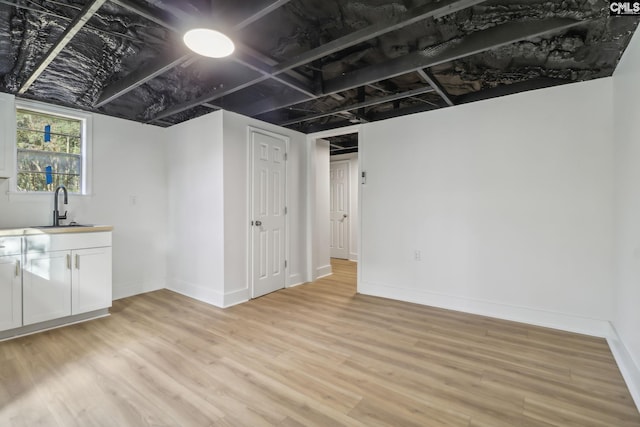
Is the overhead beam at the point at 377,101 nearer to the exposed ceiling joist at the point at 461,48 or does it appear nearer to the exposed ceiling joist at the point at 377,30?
the exposed ceiling joist at the point at 461,48

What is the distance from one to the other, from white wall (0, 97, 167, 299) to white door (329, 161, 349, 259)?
3.65 m

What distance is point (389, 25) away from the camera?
1882 mm

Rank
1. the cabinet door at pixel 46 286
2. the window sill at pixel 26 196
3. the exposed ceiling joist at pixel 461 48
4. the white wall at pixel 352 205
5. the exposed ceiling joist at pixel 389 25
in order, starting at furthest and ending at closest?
the white wall at pixel 352 205 < the window sill at pixel 26 196 < the cabinet door at pixel 46 286 < the exposed ceiling joist at pixel 461 48 < the exposed ceiling joist at pixel 389 25

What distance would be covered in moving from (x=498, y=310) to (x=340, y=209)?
4.10m

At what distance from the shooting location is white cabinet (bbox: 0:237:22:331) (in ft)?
8.39

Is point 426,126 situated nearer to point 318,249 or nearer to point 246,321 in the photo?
point 318,249

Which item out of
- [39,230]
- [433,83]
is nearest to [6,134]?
[39,230]

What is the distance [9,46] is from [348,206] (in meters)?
5.45

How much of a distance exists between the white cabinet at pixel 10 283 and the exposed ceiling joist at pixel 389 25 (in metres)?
2.81

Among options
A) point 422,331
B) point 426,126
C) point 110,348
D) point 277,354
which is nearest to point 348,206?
point 426,126

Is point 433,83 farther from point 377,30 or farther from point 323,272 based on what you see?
point 323,272

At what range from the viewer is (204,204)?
368cm

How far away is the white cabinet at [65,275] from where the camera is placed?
8.91ft

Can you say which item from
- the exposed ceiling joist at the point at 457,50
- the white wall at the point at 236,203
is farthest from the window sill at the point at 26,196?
the exposed ceiling joist at the point at 457,50
